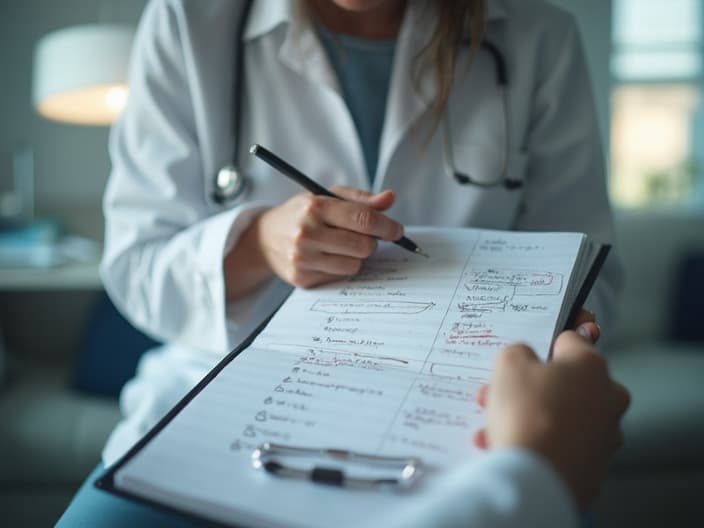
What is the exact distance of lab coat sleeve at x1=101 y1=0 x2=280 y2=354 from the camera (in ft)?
2.42

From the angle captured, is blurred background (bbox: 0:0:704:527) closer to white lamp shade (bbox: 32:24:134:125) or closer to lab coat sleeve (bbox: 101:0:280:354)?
white lamp shade (bbox: 32:24:134:125)

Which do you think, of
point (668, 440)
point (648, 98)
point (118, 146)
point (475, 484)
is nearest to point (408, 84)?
point (118, 146)

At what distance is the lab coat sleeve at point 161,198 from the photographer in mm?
739

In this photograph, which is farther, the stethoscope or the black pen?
the stethoscope

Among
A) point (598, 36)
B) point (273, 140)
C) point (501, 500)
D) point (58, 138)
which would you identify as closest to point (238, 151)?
point (273, 140)

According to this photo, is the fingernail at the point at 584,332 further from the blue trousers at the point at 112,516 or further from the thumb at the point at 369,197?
the blue trousers at the point at 112,516

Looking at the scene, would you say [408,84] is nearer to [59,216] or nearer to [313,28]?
[313,28]

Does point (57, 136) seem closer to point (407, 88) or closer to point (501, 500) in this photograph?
point (407, 88)

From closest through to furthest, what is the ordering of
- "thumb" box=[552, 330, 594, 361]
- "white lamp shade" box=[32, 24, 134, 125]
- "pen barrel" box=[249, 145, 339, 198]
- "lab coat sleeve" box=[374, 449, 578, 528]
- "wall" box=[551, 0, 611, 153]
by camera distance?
1. "lab coat sleeve" box=[374, 449, 578, 528]
2. "thumb" box=[552, 330, 594, 361]
3. "pen barrel" box=[249, 145, 339, 198]
4. "white lamp shade" box=[32, 24, 134, 125]
5. "wall" box=[551, 0, 611, 153]


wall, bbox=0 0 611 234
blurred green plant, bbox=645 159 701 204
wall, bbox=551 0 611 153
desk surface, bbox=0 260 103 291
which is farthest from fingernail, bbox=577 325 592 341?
blurred green plant, bbox=645 159 701 204

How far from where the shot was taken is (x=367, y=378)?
0.46m

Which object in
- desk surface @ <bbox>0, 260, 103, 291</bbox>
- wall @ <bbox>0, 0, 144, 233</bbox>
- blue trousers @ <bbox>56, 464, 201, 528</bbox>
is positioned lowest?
desk surface @ <bbox>0, 260, 103, 291</bbox>

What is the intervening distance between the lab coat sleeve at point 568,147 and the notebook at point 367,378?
0.28 m

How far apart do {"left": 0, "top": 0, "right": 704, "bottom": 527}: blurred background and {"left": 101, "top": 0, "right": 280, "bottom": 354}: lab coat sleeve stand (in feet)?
2.16
